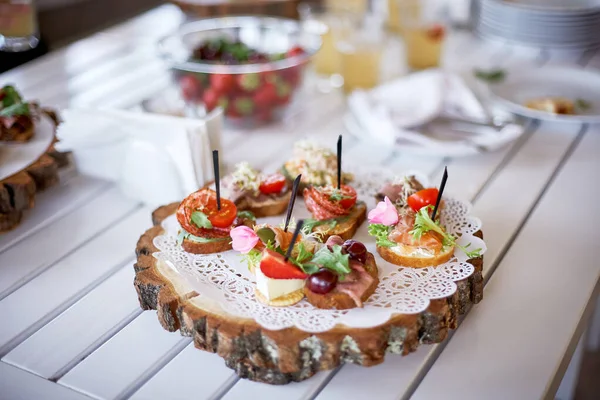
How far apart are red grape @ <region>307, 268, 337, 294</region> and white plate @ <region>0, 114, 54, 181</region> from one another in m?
0.71

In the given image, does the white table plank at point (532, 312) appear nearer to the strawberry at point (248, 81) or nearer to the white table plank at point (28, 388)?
the white table plank at point (28, 388)

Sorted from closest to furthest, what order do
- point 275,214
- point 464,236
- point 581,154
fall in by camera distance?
point 464,236 → point 275,214 → point 581,154

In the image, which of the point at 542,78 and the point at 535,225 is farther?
the point at 542,78

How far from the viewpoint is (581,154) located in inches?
68.1

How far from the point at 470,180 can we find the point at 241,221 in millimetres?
621

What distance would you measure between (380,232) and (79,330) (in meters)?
0.54

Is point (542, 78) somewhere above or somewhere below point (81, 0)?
above

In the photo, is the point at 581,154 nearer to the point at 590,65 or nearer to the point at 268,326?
the point at 590,65

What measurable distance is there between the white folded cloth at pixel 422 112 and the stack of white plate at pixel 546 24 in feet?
0.99

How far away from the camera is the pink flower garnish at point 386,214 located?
1.22 meters

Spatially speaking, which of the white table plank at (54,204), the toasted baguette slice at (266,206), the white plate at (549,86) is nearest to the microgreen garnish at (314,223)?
the toasted baguette slice at (266,206)

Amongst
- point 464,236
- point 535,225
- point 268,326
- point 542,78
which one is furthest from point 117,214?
point 542,78

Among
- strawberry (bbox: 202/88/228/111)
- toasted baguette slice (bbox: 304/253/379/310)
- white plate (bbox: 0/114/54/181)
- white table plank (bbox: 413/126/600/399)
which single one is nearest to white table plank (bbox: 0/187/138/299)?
white plate (bbox: 0/114/54/181)

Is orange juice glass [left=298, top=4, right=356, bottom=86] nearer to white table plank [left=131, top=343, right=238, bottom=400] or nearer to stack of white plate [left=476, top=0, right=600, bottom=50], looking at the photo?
stack of white plate [left=476, top=0, right=600, bottom=50]
